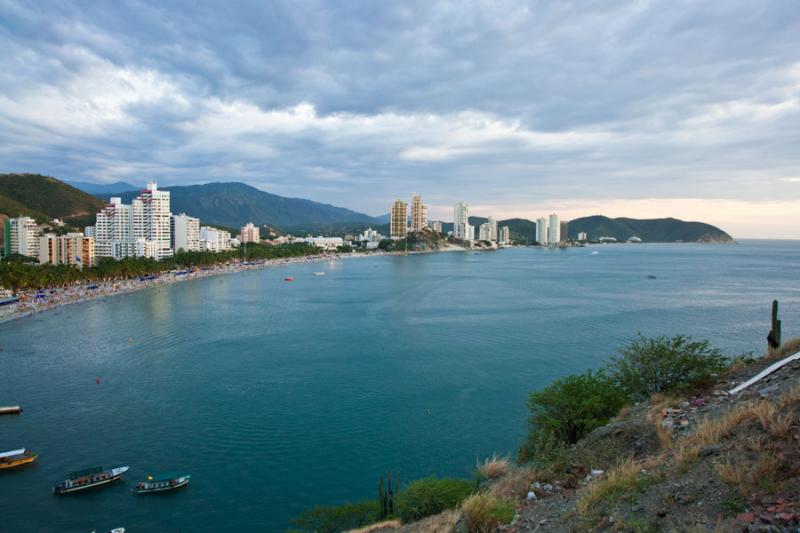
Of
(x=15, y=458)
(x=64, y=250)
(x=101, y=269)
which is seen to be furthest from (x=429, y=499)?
(x=64, y=250)

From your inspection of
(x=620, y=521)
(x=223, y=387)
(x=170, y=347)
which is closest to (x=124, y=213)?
(x=170, y=347)

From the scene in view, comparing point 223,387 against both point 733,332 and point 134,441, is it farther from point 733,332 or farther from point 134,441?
point 733,332

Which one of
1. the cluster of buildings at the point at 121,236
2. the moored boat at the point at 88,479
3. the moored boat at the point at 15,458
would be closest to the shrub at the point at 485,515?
the moored boat at the point at 88,479

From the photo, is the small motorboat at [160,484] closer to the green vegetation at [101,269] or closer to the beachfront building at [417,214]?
the green vegetation at [101,269]

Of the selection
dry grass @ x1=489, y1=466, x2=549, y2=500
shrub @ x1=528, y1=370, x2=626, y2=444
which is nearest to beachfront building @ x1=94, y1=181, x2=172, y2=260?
shrub @ x1=528, y1=370, x2=626, y2=444

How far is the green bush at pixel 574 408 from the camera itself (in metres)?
10.0

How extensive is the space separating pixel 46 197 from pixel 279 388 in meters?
109

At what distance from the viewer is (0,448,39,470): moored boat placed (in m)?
12.7

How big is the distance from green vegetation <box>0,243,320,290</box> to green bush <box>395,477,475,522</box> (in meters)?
45.5

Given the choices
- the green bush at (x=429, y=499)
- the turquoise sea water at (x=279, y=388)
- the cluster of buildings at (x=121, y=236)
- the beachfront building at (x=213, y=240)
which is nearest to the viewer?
the green bush at (x=429, y=499)

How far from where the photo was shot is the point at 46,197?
102m

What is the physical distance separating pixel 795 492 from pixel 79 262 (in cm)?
7475

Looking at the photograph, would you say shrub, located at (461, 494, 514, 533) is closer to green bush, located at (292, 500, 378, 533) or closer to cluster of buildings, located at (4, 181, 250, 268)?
green bush, located at (292, 500, 378, 533)

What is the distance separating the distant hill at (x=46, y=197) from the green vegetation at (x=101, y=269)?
38401mm
